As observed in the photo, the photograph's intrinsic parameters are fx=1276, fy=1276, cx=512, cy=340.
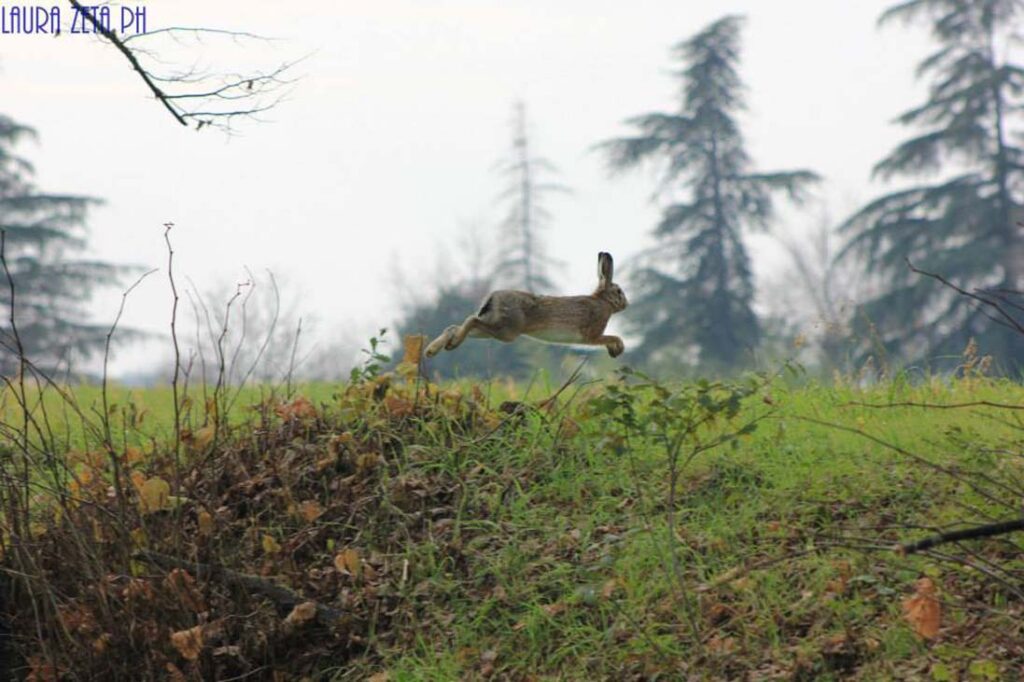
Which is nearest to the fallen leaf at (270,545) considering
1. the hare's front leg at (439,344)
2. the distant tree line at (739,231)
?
the hare's front leg at (439,344)

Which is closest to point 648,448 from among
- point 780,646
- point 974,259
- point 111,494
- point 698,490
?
point 698,490

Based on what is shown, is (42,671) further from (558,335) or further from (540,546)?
(558,335)

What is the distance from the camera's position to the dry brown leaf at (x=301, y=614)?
18.6 feet

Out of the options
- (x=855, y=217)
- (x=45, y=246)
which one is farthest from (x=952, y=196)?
(x=45, y=246)

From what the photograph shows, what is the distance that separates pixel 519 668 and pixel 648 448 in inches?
67.2

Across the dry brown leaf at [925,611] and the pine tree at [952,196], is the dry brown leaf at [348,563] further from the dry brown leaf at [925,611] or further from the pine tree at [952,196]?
the pine tree at [952,196]

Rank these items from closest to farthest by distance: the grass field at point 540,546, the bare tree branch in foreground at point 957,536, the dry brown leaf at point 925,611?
the bare tree branch in foreground at point 957,536
the dry brown leaf at point 925,611
the grass field at point 540,546

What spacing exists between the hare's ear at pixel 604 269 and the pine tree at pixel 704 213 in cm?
2371

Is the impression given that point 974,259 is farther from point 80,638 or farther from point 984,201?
point 80,638

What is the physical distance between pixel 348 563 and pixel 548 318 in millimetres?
1462

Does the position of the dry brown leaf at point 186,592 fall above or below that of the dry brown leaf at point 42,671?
above

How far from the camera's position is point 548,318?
19.6ft

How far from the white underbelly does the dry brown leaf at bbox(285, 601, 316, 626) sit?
5.20 ft

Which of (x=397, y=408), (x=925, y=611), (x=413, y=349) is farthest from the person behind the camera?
(x=413, y=349)
